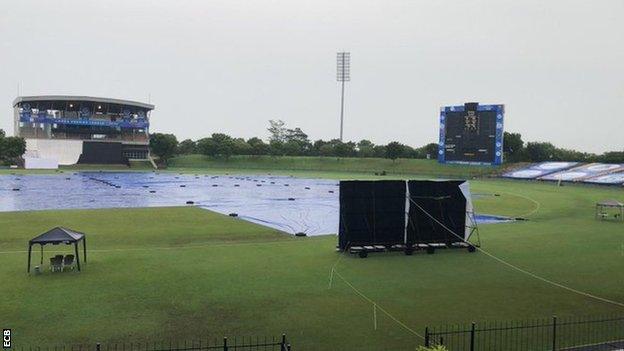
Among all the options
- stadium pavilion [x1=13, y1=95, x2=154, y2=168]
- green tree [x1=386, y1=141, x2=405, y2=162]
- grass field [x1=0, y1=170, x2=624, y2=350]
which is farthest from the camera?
stadium pavilion [x1=13, y1=95, x2=154, y2=168]

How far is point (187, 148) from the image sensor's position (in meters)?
161

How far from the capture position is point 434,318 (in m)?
14.1

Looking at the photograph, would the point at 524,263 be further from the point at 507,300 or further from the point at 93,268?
the point at 93,268

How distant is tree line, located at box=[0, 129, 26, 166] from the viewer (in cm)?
10912

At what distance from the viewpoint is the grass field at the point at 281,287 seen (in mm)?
13062

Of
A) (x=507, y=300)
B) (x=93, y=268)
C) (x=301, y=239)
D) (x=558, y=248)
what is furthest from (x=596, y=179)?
→ (x=93, y=268)

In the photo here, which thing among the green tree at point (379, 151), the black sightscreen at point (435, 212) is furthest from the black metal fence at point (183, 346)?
the green tree at point (379, 151)

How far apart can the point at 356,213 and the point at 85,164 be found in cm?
11043

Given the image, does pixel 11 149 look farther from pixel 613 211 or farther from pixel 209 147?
pixel 613 211

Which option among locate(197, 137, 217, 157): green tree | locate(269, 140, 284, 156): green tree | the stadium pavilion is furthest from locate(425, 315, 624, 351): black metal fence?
locate(269, 140, 284, 156): green tree

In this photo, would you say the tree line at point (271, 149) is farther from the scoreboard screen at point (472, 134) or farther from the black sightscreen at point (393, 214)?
the black sightscreen at point (393, 214)

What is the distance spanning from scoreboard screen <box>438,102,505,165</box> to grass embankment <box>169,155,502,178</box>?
9686 mm

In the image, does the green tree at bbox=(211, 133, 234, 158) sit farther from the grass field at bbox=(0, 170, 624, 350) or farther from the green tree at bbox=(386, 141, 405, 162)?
the grass field at bbox=(0, 170, 624, 350)

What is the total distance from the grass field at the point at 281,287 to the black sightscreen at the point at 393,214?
106cm
